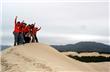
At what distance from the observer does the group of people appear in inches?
685

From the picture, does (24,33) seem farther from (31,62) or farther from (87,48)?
(87,48)

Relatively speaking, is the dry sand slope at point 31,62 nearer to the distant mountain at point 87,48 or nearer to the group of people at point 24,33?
the group of people at point 24,33

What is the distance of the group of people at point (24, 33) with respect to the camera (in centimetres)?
1739

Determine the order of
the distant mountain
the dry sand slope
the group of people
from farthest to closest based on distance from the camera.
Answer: the distant mountain
the group of people
the dry sand slope

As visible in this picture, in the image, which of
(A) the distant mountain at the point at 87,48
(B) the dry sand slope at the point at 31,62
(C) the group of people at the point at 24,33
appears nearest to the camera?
(B) the dry sand slope at the point at 31,62

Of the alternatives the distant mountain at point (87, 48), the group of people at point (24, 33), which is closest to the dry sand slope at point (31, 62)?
the group of people at point (24, 33)

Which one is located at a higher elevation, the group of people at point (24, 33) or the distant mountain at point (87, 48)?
the group of people at point (24, 33)

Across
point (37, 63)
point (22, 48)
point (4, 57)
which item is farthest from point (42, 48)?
point (37, 63)

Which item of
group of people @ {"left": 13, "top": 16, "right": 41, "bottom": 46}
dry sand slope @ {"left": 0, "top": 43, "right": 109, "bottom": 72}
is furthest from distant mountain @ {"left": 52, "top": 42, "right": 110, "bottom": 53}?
dry sand slope @ {"left": 0, "top": 43, "right": 109, "bottom": 72}

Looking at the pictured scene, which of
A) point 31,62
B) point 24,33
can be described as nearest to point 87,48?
point 24,33

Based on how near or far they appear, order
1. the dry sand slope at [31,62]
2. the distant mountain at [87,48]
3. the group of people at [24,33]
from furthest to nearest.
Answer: the distant mountain at [87,48]
the group of people at [24,33]
the dry sand slope at [31,62]

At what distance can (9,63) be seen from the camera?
45.2 feet

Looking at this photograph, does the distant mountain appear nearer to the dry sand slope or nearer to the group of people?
the group of people

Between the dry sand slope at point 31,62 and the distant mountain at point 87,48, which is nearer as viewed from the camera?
the dry sand slope at point 31,62
